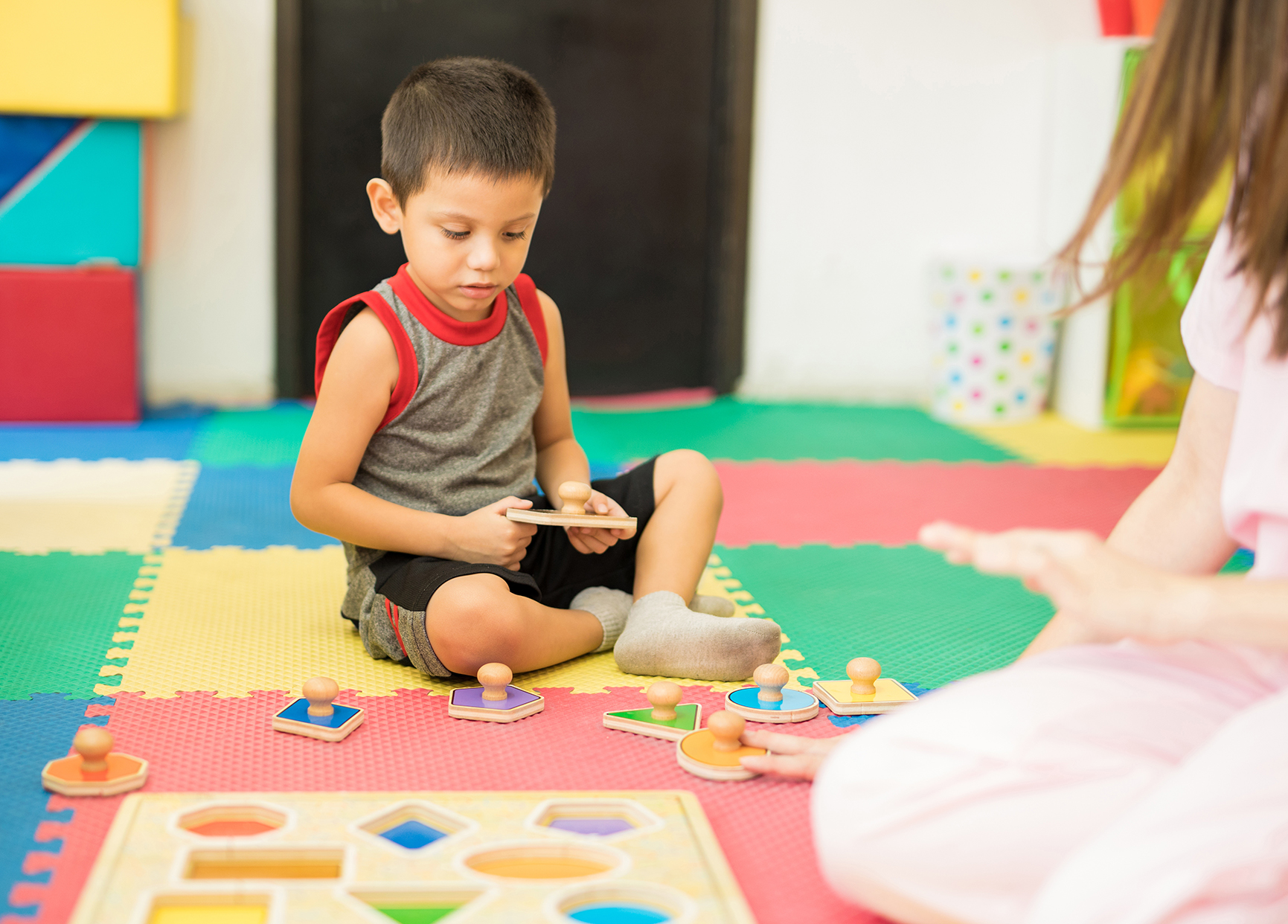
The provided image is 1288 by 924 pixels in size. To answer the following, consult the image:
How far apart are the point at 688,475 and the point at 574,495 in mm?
191

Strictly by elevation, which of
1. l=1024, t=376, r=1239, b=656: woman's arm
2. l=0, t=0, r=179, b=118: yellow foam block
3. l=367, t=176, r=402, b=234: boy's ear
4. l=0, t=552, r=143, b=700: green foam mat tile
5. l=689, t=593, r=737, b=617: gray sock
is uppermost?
l=0, t=0, r=179, b=118: yellow foam block

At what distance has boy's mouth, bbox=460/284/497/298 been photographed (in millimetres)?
1134

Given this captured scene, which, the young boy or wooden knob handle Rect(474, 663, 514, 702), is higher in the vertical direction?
the young boy

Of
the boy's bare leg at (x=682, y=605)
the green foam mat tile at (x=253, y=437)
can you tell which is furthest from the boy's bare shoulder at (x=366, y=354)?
the green foam mat tile at (x=253, y=437)

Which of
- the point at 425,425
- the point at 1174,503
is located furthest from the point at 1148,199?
the point at 425,425

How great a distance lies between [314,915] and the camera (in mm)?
671

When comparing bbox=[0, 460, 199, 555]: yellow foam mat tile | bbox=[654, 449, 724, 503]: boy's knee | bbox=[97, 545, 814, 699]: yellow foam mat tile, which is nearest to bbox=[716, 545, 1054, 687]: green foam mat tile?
bbox=[97, 545, 814, 699]: yellow foam mat tile

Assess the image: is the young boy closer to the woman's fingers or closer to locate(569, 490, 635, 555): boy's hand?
locate(569, 490, 635, 555): boy's hand

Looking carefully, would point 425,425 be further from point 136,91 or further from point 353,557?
point 136,91

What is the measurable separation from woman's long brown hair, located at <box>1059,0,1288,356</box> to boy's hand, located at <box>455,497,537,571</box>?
22.7 inches

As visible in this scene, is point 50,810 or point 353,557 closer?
point 50,810

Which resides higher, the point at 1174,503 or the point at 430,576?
the point at 1174,503

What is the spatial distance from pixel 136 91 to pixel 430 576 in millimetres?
1608

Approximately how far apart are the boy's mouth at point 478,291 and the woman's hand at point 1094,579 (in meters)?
0.63
